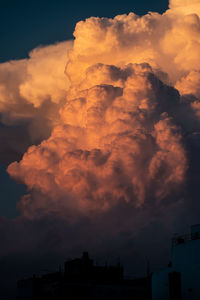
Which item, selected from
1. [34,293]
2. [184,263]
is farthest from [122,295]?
[184,263]

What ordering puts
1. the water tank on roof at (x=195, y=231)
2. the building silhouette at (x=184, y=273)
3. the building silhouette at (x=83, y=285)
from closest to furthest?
1. the building silhouette at (x=184, y=273)
2. the water tank on roof at (x=195, y=231)
3. the building silhouette at (x=83, y=285)

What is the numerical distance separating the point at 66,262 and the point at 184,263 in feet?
189

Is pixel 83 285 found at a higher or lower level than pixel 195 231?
lower

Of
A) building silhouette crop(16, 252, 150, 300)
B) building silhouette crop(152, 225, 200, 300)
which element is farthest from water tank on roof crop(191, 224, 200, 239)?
building silhouette crop(16, 252, 150, 300)

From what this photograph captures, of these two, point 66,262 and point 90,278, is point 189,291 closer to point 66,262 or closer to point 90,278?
point 90,278

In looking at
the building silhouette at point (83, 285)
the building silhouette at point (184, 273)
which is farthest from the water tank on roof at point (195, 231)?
the building silhouette at point (83, 285)

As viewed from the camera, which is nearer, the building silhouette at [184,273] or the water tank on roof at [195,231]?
the building silhouette at [184,273]

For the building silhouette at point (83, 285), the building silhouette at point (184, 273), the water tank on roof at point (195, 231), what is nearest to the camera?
the building silhouette at point (184, 273)

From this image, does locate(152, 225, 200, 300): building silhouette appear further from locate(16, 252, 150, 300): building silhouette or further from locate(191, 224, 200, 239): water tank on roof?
locate(16, 252, 150, 300): building silhouette

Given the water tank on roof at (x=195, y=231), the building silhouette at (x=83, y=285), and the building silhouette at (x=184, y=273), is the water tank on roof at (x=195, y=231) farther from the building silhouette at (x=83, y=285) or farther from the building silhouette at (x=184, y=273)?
the building silhouette at (x=83, y=285)

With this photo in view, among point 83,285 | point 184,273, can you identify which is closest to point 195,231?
point 184,273

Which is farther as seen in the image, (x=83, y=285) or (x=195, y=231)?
(x=83, y=285)

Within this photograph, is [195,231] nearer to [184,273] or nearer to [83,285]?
[184,273]

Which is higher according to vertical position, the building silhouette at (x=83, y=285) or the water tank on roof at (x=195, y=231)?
the water tank on roof at (x=195, y=231)
